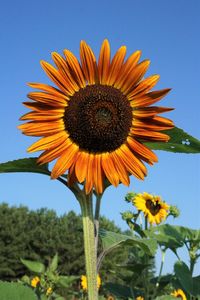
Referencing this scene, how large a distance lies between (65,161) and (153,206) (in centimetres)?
317

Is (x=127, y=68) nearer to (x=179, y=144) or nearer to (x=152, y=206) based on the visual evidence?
(x=179, y=144)

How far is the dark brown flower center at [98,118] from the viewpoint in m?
1.66

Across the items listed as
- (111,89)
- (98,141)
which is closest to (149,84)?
(111,89)

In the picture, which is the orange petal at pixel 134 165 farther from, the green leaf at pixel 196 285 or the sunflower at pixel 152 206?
the sunflower at pixel 152 206

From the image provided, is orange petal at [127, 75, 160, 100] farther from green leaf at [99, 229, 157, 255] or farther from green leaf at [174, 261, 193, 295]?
green leaf at [174, 261, 193, 295]

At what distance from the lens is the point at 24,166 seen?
1.60 meters

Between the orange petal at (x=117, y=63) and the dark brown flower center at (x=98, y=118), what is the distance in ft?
0.13

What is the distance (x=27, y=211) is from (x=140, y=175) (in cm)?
3815

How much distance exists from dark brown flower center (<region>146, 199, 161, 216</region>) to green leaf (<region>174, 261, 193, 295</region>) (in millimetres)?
1158

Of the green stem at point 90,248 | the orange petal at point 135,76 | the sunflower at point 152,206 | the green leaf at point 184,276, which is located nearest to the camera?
the green stem at point 90,248

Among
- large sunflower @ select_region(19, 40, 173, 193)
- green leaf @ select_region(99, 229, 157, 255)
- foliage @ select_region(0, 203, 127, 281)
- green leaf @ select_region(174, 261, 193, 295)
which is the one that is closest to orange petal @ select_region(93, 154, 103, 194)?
large sunflower @ select_region(19, 40, 173, 193)

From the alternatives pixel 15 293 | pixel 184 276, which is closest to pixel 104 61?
pixel 15 293

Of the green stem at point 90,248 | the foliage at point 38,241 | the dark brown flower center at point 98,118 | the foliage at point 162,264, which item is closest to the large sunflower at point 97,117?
the dark brown flower center at point 98,118

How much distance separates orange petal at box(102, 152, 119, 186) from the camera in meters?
1.54
